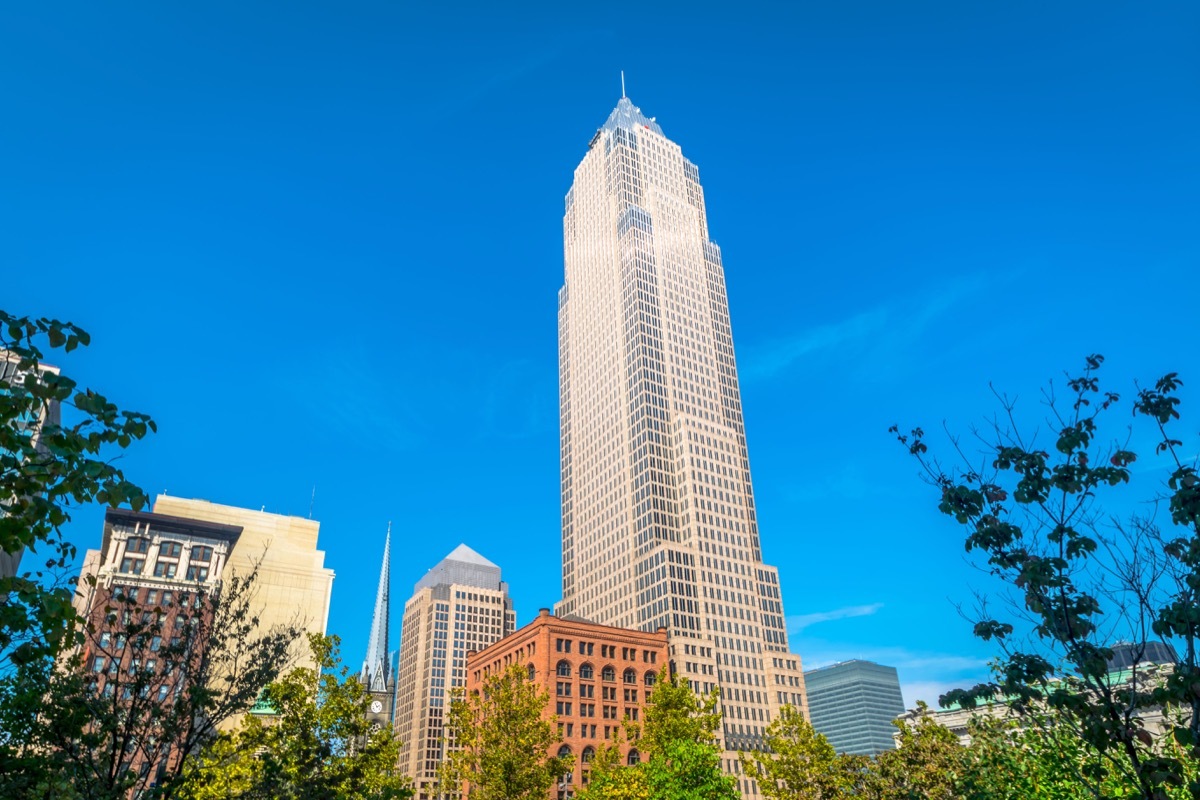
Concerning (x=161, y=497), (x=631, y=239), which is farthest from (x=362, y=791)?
(x=631, y=239)

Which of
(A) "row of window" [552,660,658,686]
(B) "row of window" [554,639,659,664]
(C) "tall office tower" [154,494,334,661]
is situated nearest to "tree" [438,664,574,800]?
(A) "row of window" [552,660,658,686]

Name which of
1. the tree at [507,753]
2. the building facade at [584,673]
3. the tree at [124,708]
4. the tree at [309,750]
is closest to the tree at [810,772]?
the tree at [507,753]

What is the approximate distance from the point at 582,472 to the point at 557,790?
86.6 m

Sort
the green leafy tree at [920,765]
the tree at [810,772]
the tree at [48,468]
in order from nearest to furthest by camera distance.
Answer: the tree at [48,468] < the green leafy tree at [920,765] < the tree at [810,772]

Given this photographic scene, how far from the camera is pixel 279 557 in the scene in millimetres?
114438

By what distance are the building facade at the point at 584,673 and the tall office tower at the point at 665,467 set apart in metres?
15.9

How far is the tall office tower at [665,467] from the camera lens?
146 m

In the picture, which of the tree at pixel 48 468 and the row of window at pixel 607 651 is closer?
the tree at pixel 48 468

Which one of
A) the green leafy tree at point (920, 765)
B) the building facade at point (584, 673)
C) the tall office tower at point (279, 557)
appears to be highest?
the tall office tower at point (279, 557)

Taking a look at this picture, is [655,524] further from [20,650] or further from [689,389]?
[20,650]

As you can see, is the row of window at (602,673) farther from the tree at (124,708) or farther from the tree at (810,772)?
the tree at (124,708)

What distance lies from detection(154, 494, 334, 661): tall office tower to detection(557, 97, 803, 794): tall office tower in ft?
198

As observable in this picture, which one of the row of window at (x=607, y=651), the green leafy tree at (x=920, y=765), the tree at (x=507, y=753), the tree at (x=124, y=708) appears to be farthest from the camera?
the row of window at (x=607, y=651)

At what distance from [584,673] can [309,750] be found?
280 feet
